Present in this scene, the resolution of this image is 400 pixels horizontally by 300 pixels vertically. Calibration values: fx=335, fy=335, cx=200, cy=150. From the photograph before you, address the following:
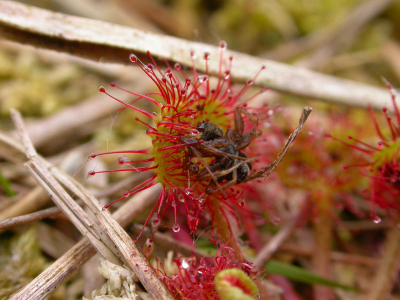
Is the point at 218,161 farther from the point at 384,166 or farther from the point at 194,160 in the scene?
the point at 384,166

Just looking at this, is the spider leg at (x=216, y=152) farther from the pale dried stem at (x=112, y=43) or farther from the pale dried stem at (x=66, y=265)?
the pale dried stem at (x=112, y=43)

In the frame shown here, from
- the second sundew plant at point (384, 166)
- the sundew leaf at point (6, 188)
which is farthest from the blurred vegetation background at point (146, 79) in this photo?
the second sundew plant at point (384, 166)

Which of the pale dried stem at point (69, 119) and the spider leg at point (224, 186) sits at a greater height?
the pale dried stem at point (69, 119)

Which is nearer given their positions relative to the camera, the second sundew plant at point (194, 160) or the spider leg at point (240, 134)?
the second sundew plant at point (194, 160)

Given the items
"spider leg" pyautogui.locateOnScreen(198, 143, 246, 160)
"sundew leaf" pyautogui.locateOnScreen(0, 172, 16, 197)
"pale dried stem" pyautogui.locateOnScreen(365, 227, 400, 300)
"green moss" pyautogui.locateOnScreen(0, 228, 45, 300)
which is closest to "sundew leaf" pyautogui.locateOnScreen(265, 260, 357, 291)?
"pale dried stem" pyautogui.locateOnScreen(365, 227, 400, 300)

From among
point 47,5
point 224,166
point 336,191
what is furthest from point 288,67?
point 47,5

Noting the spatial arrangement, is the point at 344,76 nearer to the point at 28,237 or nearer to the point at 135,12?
the point at 135,12

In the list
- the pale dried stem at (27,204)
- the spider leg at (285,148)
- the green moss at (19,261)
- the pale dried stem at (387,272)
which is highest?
the pale dried stem at (27,204)
